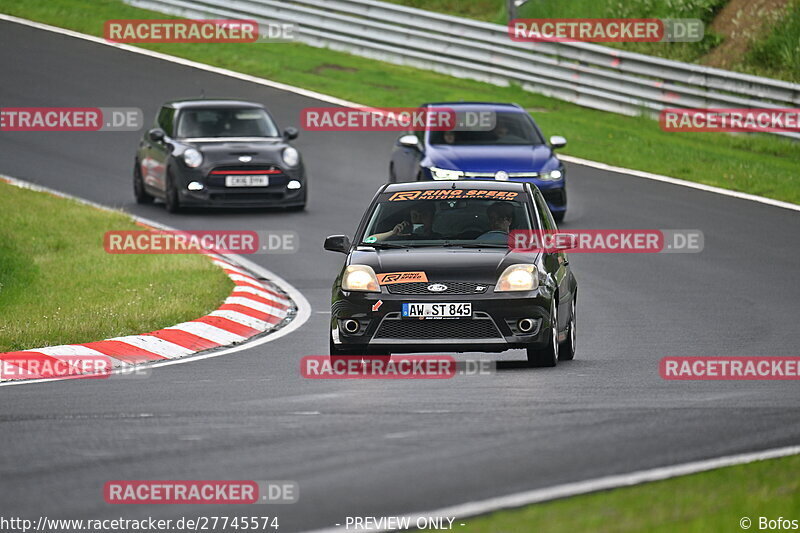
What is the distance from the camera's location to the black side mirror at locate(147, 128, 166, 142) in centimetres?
2345

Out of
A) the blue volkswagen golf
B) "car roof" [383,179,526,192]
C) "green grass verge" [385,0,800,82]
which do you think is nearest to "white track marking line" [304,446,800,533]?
"car roof" [383,179,526,192]

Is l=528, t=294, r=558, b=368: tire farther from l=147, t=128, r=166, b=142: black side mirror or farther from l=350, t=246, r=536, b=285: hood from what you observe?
l=147, t=128, r=166, b=142: black side mirror

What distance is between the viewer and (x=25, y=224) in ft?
66.4

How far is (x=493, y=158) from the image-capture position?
21031mm

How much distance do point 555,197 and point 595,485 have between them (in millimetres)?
14096

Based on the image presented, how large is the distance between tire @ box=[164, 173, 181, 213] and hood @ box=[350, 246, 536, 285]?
36.0ft

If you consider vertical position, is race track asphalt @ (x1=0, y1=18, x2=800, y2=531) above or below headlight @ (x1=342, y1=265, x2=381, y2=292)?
below

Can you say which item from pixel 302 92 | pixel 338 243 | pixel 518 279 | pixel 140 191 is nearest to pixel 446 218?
pixel 338 243

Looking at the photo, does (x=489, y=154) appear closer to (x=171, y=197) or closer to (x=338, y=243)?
(x=171, y=197)

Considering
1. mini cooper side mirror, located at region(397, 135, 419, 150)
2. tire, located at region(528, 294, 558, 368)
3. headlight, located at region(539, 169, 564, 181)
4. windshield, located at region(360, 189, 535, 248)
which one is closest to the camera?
tire, located at region(528, 294, 558, 368)

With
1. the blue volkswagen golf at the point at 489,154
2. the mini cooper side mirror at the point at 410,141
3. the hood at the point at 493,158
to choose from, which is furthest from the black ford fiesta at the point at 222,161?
the hood at the point at 493,158

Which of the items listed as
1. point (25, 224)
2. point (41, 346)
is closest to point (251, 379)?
point (41, 346)

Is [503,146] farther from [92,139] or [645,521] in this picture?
[645,521]

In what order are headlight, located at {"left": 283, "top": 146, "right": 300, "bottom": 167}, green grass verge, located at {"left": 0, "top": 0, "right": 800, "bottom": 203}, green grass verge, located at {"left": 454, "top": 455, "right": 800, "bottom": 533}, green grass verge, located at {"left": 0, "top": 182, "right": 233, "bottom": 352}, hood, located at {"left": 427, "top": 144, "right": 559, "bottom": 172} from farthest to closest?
green grass verge, located at {"left": 0, "top": 0, "right": 800, "bottom": 203}, headlight, located at {"left": 283, "top": 146, "right": 300, "bottom": 167}, hood, located at {"left": 427, "top": 144, "right": 559, "bottom": 172}, green grass verge, located at {"left": 0, "top": 182, "right": 233, "bottom": 352}, green grass verge, located at {"left": 454, "top": 455, "right": 800, "bottom": 533}
